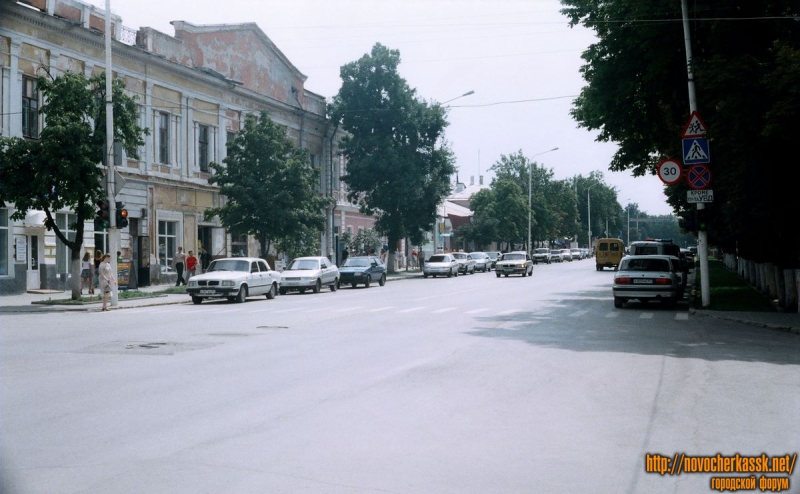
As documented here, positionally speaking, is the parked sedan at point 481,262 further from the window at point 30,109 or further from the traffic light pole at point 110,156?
the traffic light pole at point 110,156

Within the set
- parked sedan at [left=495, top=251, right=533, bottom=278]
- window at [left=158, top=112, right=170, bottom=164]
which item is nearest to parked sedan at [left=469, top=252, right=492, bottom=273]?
parked sedan at [left=495, top=251, right=533, bottom=278]

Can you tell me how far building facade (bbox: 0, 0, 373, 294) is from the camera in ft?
98.4

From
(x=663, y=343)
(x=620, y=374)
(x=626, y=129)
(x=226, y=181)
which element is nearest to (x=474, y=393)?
(x=620, y=374)

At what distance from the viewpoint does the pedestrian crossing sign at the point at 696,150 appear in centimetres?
2156

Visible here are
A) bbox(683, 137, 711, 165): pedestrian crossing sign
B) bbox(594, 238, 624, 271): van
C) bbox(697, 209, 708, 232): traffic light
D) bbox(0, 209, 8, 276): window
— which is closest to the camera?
bbox(683, 137, 711, 165): pedestrian crossing sign

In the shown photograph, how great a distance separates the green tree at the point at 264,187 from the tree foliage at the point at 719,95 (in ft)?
50.3

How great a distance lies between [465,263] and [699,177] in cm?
3826

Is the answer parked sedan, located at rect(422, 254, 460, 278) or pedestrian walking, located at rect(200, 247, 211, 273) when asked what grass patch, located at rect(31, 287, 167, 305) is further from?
parked sedan, located at rect(422, 254, 460, 278)

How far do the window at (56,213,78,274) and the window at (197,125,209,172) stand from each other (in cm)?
1050

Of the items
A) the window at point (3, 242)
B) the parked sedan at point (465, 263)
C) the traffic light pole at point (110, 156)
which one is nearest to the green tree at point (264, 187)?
the window at point (3, 242)

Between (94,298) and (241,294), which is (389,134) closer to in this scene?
(241,294)

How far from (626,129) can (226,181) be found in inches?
793

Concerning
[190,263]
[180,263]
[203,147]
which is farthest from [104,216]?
[203,147]

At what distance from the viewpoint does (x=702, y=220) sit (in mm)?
23141
